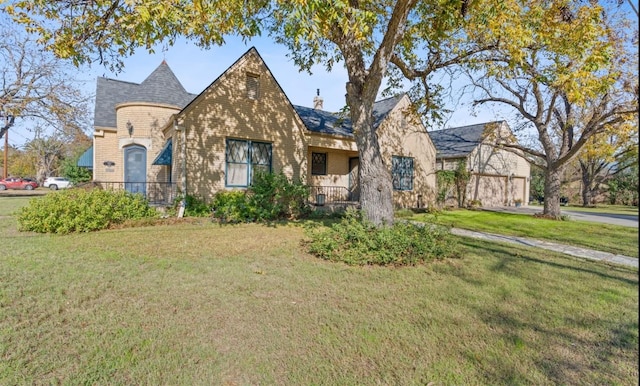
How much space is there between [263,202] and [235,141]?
306 centimetres

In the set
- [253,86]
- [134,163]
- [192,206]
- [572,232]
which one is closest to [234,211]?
[192,206]

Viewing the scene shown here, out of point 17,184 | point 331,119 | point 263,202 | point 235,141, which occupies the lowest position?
point 263,202

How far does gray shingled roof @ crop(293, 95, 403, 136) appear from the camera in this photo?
15367 millimetres

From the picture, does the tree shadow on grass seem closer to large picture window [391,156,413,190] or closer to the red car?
large picture window [391,156,413,190]

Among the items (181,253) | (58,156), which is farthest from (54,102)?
(58,156)

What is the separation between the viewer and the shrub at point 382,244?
6.34 metres

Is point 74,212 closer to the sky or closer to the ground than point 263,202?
closer to the ground

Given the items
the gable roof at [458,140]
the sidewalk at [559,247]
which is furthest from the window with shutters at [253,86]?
the gable roof at [458,140]

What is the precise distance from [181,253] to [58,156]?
202 feet

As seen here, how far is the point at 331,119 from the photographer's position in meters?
17.8

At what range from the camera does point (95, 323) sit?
12.3 feet

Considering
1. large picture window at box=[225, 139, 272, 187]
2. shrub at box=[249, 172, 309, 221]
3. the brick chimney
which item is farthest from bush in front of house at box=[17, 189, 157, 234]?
the brick chimney

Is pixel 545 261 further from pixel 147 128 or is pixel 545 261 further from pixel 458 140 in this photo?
pixel 458 140

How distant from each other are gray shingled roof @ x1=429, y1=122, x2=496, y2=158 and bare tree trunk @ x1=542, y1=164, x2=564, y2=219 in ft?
20.6
